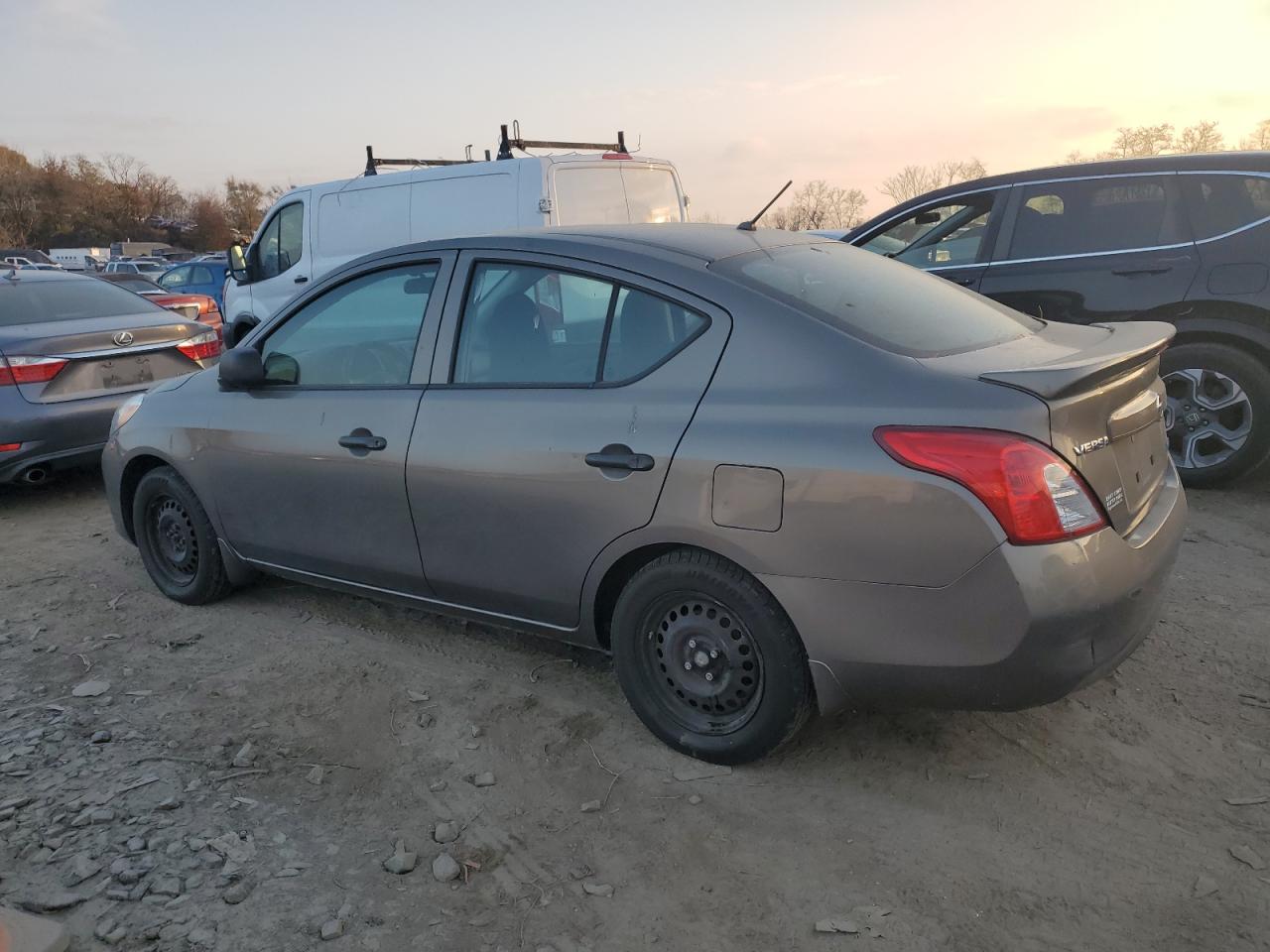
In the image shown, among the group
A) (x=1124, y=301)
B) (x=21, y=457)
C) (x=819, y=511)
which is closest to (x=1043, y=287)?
(x=1124, y=301)

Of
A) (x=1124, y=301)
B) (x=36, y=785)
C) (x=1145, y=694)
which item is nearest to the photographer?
(x=36, y=785)

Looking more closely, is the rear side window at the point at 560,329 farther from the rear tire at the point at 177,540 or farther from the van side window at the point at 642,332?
the rear tire at the point at 177,540

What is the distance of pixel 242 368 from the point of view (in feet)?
13.0

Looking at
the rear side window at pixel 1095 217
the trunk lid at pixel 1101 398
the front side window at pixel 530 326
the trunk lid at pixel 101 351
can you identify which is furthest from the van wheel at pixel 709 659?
the trunk lid at pixel 101 351

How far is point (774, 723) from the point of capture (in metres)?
2.85

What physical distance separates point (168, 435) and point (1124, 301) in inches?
201

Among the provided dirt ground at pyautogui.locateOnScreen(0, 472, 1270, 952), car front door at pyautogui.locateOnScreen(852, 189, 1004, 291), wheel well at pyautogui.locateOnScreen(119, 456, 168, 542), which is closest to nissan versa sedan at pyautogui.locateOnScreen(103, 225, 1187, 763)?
dirt ground at pyautogui.locateOnScreen(0, 472, 1270, 952)

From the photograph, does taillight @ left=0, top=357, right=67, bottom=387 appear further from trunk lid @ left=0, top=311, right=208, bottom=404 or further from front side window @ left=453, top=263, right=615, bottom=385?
A: front side window @ left=453, top=263, right=615, bottom=385

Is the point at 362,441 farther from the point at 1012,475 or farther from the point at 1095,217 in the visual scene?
the point at 1095,217

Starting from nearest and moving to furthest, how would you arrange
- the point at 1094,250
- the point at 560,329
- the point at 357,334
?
the point at 560,329, the point at 357,334, the point at 1094,250

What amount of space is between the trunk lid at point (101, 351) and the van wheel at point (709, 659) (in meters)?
5.00

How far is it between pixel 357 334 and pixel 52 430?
3.54 metres

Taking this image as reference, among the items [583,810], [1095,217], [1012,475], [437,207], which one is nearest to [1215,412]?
[1095,217]

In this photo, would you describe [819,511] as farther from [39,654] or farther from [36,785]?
[39,654]
